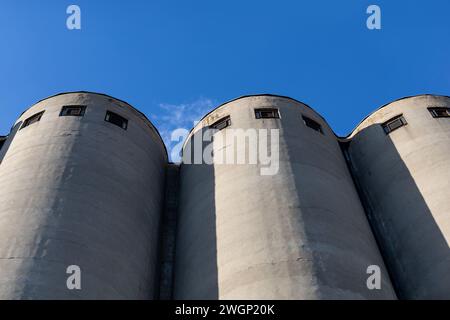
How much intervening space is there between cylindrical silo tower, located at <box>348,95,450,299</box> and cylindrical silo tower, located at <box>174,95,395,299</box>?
1419 mm

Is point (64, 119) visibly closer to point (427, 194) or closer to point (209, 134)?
point (209, 134)

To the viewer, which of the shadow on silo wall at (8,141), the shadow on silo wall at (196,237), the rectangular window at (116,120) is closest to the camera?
the shadow on silo wall at (196,237)

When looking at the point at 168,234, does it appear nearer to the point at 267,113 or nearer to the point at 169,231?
the point at 169,231

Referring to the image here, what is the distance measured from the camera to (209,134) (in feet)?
77.7

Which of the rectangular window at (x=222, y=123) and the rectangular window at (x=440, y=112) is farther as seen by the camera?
the rectangular window at (x=440, y=112)

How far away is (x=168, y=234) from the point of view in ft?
71.6

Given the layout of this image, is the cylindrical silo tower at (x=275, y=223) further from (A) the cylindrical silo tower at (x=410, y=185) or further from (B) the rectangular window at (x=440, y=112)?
(B) the rectangular window at (x=440, y=112)

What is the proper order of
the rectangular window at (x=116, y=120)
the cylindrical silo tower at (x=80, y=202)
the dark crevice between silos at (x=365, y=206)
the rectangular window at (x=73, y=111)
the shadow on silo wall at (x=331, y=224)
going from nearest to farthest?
the cylindrical silo tower at (x=80, y=202), the shadow on silo wall at (x=331, y=224), the dark crevice between silos at (x=365, y=206), the rectangular window at (x=73, y=111), the rectangular window at (x=116, y=120)

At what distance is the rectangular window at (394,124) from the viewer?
2452 cm

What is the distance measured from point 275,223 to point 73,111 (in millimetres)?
10429

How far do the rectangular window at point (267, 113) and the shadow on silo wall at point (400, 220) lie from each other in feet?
15.3

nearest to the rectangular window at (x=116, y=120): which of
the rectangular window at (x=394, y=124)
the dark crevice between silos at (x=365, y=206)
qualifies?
the dark crevice between silos at (x=365, y=206)

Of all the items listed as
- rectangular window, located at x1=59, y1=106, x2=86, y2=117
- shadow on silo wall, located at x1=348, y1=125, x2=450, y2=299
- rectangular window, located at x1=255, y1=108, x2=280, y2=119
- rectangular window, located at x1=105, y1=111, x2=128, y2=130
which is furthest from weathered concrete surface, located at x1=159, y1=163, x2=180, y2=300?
shadow on silo wall, located at x1=348, y1=125, x2=450, y2=299

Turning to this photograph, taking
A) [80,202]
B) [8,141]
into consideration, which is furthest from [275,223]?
[8,141]
